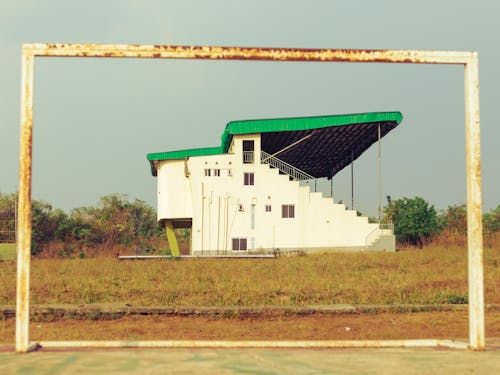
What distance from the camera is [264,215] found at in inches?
1508

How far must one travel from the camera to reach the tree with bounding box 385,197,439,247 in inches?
1961

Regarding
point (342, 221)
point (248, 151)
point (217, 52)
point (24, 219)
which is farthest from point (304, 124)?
point (24, 219)

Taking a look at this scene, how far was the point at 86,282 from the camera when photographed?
1606 cm

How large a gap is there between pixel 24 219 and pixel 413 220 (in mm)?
47508

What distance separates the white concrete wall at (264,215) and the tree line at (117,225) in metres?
3.84

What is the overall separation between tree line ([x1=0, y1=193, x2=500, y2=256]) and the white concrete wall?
12.6ft

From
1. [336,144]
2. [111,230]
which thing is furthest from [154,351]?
[111,230]

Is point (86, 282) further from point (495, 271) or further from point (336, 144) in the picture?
point (336, 144)

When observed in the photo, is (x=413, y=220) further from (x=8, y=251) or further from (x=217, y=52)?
(x=217, y=52)

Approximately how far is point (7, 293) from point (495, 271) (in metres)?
13.1

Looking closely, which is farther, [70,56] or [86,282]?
[86,282]

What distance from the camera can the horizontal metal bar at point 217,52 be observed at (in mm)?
5449

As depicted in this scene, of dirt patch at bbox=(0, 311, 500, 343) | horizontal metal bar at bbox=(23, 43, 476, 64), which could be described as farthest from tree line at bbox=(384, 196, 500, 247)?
horizontal metal bar at bbox=(23, 43, 476, 64)

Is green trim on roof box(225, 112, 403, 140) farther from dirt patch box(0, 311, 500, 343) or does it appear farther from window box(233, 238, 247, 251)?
dirt patch box(0, 311, 500, 343)
